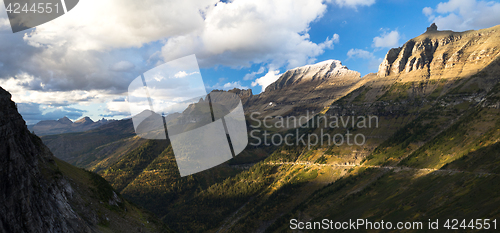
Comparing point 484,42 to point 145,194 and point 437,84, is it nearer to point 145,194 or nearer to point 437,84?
point 437,84

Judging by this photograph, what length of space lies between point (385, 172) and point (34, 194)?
4756 inches

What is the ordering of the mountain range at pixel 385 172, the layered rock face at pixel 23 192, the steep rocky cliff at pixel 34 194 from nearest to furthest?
the layered rock face at pixel 23 192
the steep rocky cliff at pixel 34 194
the mountain range at pixel 385 172

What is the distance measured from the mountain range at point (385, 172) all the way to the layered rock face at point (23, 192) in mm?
23640

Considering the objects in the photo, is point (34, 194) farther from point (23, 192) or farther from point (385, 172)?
point (385, 172)

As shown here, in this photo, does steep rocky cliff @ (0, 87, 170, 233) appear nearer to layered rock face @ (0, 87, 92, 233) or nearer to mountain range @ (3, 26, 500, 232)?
layered rock face @ (0, 87, 92, 233)

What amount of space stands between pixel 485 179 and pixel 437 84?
165 meters

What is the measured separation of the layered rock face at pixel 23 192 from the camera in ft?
54.7

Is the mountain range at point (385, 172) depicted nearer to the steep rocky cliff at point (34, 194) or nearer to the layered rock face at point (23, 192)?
the steep rocky cliff at point (34, 194)

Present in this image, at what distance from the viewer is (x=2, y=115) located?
18766 mm

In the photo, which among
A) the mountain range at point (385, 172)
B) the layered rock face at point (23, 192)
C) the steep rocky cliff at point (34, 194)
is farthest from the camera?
the mountain range at point (385, 172)

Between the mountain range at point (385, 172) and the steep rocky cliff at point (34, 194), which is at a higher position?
the steep rocky cliff at point (34, 194)

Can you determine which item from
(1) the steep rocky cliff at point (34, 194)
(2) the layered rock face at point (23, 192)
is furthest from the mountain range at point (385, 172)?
(2) the layered rock face at point (23, 192)

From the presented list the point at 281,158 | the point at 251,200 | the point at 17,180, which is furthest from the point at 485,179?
the point at 281,158

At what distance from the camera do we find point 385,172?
103m
